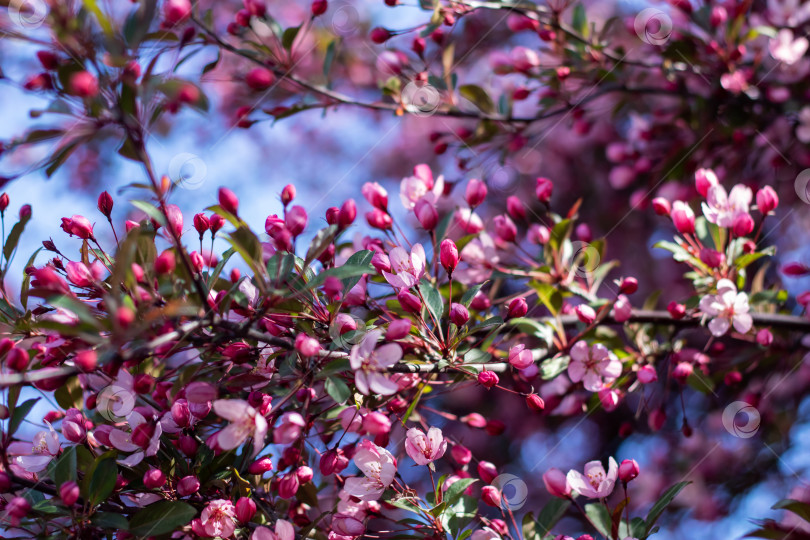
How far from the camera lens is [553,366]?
132 cm

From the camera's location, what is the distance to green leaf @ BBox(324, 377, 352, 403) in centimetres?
90

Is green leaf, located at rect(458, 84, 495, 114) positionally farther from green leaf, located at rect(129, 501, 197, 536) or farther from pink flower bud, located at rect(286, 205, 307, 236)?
green leaf, located at rect(129, 501, 197, 536)

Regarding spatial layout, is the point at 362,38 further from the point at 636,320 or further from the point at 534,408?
the point at 534,408

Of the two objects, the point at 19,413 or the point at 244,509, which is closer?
the point at 244,509

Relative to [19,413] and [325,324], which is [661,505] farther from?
[19,413]

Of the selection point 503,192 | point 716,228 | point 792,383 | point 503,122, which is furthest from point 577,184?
point 716,228

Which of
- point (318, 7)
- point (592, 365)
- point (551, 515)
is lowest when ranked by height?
point (551, 515)

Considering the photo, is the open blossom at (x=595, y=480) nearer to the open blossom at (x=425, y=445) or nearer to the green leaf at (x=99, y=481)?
the open blossom at (x=425, y=445)

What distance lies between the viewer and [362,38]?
3732mm

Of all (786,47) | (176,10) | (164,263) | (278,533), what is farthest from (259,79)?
(786,47)

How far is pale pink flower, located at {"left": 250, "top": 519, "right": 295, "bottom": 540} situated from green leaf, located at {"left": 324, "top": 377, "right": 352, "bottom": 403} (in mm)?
255

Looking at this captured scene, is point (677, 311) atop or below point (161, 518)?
below

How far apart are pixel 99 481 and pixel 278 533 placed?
0.92 ft

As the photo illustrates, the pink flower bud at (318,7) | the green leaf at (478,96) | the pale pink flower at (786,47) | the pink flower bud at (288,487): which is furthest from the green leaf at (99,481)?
the pale pink flower at (786,47)
